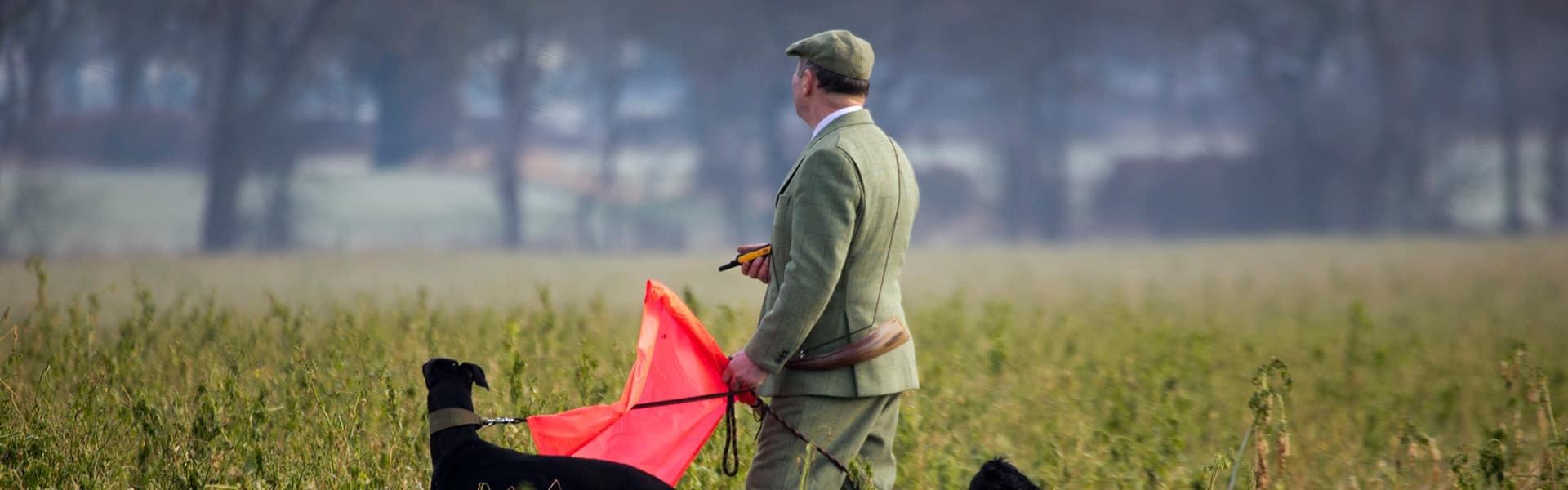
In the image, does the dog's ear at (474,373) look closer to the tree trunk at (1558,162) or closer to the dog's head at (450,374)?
the dog's head at (450,374)

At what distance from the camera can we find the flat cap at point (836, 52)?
364 cm

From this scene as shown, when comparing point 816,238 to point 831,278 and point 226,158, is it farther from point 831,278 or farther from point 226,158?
point 226,158

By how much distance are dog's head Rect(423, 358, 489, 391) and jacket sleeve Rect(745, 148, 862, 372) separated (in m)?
0.94

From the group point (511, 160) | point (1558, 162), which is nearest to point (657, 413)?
point (511, 160)

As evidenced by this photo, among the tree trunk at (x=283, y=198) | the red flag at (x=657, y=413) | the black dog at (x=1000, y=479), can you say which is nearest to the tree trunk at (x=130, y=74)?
the tree trunk at (x=283, y=198)

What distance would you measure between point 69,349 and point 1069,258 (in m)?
23.9

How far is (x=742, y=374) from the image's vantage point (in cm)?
372

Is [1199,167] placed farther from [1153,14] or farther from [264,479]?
[264,479]

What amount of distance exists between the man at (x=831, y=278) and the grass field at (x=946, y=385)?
1009 millimetres

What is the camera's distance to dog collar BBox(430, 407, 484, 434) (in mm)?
3773

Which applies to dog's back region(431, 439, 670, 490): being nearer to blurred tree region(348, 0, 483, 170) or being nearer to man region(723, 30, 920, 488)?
man region(723, 30, 920, 488)

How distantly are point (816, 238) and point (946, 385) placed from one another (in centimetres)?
400

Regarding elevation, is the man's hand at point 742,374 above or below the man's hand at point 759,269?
below

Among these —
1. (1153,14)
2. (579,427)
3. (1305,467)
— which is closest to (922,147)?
(1153,14)
